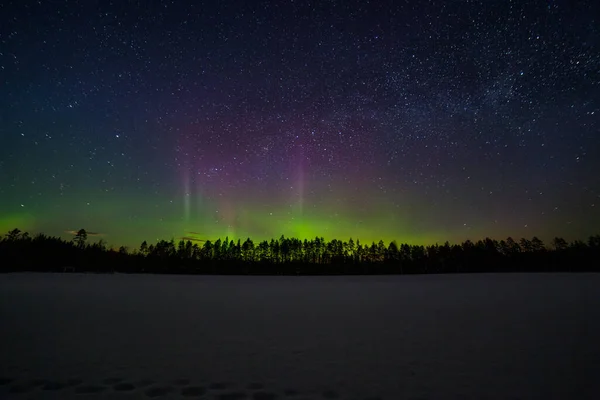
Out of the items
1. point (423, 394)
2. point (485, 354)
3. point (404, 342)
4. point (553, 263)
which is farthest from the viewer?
point (553, 263)

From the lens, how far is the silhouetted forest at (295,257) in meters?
86.7

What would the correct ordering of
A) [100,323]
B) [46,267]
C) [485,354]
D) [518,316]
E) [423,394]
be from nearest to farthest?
[423,394]
[485,354]
[100,323]
[518,316]
[46,267]

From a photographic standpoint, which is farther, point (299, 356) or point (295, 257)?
point (295, 257)

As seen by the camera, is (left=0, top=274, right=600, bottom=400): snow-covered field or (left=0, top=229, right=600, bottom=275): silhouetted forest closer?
(left=0, top=274, right=600, bottom=400): snow-covered field

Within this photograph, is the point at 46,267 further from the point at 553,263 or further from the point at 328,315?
the point at 553,263

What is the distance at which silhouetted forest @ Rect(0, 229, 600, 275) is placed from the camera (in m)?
86.7

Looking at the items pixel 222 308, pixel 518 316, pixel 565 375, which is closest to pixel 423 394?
pixel 565 375

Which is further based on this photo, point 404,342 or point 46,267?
point 46,267

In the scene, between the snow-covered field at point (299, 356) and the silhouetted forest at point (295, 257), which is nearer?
the snow-covered field at point (299, 356)

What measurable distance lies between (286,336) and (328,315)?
3.95m

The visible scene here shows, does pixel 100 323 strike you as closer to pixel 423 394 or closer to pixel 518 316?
pixel 423 394

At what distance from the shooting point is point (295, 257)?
411 ft

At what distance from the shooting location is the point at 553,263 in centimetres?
9319

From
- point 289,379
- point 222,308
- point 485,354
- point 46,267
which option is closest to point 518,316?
point 485,354
